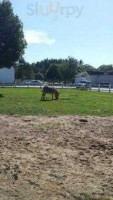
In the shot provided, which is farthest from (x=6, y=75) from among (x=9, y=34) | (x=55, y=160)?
(x=55, y=160)

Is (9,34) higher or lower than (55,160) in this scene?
higher

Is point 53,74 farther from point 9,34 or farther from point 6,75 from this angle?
point 9,34

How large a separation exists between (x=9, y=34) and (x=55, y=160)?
102 feet

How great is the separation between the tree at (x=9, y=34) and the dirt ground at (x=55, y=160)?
26.1 metres

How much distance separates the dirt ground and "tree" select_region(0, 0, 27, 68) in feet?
85.5

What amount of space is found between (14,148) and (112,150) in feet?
7.86

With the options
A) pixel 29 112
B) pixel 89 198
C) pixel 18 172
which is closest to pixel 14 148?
pixel 18 172

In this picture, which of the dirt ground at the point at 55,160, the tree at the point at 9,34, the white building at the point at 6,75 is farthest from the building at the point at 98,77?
the dirt ground at the point at 55,160

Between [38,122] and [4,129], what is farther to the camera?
[38,122]

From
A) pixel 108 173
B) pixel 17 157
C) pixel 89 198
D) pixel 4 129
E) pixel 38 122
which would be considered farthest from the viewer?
pixel 38 122

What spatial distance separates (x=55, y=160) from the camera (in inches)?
354

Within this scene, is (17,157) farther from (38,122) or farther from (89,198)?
(38,122)

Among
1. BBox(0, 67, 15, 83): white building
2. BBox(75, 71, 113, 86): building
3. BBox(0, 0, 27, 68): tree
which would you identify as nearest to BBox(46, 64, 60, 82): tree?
BBox(75, 71, 113, 86): building

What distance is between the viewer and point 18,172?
26.6ft
